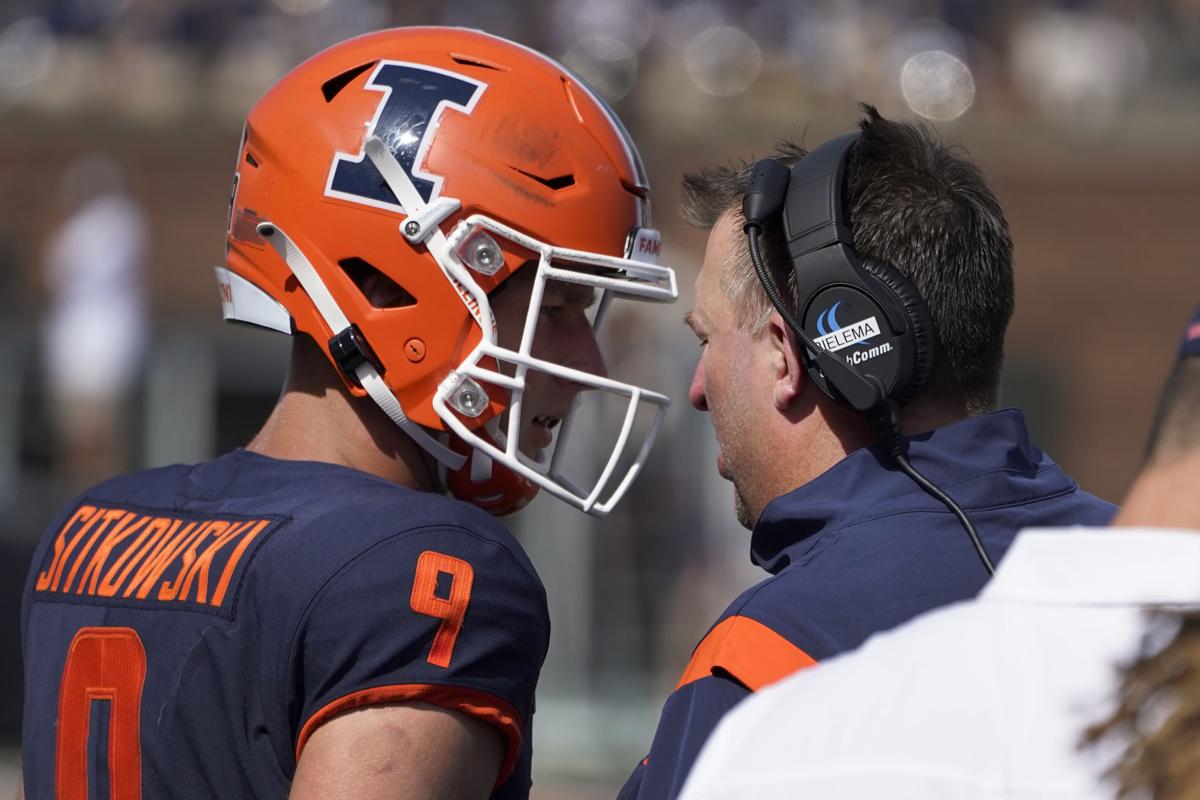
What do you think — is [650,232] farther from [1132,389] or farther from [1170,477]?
[1132,389]

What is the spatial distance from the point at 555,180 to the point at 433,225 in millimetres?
Answer: 227

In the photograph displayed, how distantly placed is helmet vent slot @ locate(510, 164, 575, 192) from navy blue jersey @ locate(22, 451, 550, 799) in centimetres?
55

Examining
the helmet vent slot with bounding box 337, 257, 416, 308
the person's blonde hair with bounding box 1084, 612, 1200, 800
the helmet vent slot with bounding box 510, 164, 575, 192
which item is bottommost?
the person's blonde hair with bounding box 1084, 612, 1200, 800

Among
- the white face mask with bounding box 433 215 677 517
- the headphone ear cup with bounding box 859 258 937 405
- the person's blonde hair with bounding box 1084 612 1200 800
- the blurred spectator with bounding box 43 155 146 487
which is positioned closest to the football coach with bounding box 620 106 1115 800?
the headphone ear cup with bounding box 859 258 937 405

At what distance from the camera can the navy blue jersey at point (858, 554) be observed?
6.31ft

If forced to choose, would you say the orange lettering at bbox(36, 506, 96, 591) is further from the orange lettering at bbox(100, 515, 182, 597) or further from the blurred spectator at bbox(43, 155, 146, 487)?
the blurred spectator at bbox(43, 155, 146, 487)

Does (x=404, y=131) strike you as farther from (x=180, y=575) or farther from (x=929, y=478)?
(x=929, y=478)

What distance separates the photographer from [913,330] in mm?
2131

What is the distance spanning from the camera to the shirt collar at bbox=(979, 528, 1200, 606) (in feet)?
3.97

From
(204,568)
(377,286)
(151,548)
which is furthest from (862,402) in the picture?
(151,548)

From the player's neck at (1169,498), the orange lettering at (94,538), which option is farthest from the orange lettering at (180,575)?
the player's neck at (1169,498)

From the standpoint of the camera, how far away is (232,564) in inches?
82.7

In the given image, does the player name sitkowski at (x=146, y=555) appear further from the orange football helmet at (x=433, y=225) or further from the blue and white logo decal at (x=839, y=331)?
the blue and white logo decal at (x=839, y=331)

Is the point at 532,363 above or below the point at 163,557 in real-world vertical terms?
above
